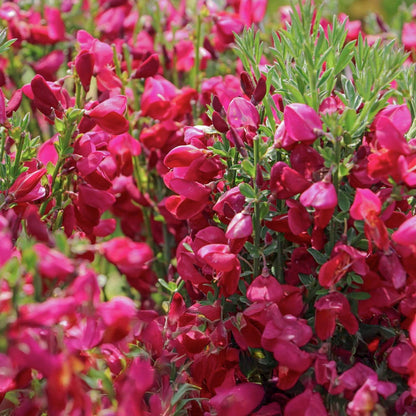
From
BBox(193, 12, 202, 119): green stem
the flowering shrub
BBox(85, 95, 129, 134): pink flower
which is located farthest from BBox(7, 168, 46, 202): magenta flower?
BBox(193, 12, 202, 119): green stem

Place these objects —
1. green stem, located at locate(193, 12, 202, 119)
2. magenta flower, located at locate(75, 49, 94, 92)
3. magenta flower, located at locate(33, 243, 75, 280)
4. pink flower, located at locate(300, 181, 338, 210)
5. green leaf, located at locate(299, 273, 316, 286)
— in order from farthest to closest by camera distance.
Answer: green stem, located at locate(193, 12, 202, 119) < magenta flower, located at locate(75, 49, 94, 92) < green leaf, located at locate(299, 273, 316, 286) < pink flower, located at locate(300, 181, 338, 210) < magenta flower, located at locate(33, 243, 75, 280)

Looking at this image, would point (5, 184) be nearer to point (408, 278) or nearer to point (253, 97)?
point (253, 97)

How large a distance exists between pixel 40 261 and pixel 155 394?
295mm

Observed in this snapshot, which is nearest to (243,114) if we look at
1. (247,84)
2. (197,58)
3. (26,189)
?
(247,84)

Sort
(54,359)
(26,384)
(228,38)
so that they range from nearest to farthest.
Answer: (54,359), (26,384), (228,38)

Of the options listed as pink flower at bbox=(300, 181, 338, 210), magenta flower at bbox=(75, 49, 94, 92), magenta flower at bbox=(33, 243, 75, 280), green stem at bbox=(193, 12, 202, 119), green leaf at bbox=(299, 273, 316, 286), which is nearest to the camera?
magenta flower at bbox=(33, 243, 75, 280)

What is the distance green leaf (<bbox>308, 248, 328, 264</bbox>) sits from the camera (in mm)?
835

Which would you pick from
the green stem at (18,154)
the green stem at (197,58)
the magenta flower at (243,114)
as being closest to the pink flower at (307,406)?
the magenta flower at (243,114)

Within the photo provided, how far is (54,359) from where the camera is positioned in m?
0.56

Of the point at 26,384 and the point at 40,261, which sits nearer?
the point at 40,261

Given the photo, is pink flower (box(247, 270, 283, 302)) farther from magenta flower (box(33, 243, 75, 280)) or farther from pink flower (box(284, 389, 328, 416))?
magenta flower (box(33, 243, 75, 280))

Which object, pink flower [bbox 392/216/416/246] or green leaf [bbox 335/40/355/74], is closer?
pink flower [bbox 392/216/416/246]

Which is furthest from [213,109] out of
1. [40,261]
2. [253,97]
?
[40,261]

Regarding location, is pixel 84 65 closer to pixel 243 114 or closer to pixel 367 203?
pixel 243 114
